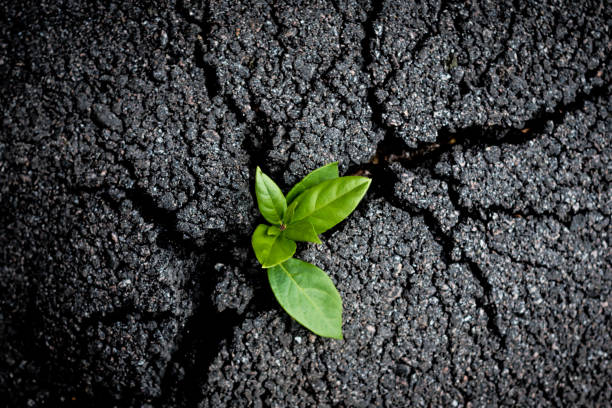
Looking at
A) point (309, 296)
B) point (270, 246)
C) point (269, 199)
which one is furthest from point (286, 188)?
point (309, 296)

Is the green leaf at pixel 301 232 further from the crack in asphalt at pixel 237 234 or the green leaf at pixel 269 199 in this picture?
the crack in asphalt at pixel 237 234

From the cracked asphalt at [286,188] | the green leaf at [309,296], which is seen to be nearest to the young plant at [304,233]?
the green leaf at [309,296]

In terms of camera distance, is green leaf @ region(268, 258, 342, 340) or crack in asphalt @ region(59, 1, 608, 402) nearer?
green leaf @ region(268, 258, 342, 340)

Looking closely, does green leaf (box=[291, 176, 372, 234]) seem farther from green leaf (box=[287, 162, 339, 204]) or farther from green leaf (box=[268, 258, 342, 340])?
green leaf (box=[268, 258, 342, 340])

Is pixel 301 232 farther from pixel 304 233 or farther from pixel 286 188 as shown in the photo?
pixel 286 188

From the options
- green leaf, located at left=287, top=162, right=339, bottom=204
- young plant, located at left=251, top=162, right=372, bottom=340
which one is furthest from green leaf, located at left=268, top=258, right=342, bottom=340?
green leaf, located at left=287, top=162, right=339, bottom=204

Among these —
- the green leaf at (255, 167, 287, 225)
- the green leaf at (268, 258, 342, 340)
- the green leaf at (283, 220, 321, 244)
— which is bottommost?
the green leaf at (268, 258, 342, 340)

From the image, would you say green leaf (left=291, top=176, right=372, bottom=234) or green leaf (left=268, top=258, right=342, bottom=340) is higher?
green leaf (left=291, top=176, right=372, bottom=234)

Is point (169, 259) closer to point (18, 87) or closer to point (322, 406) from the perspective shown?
point (322, 406)
